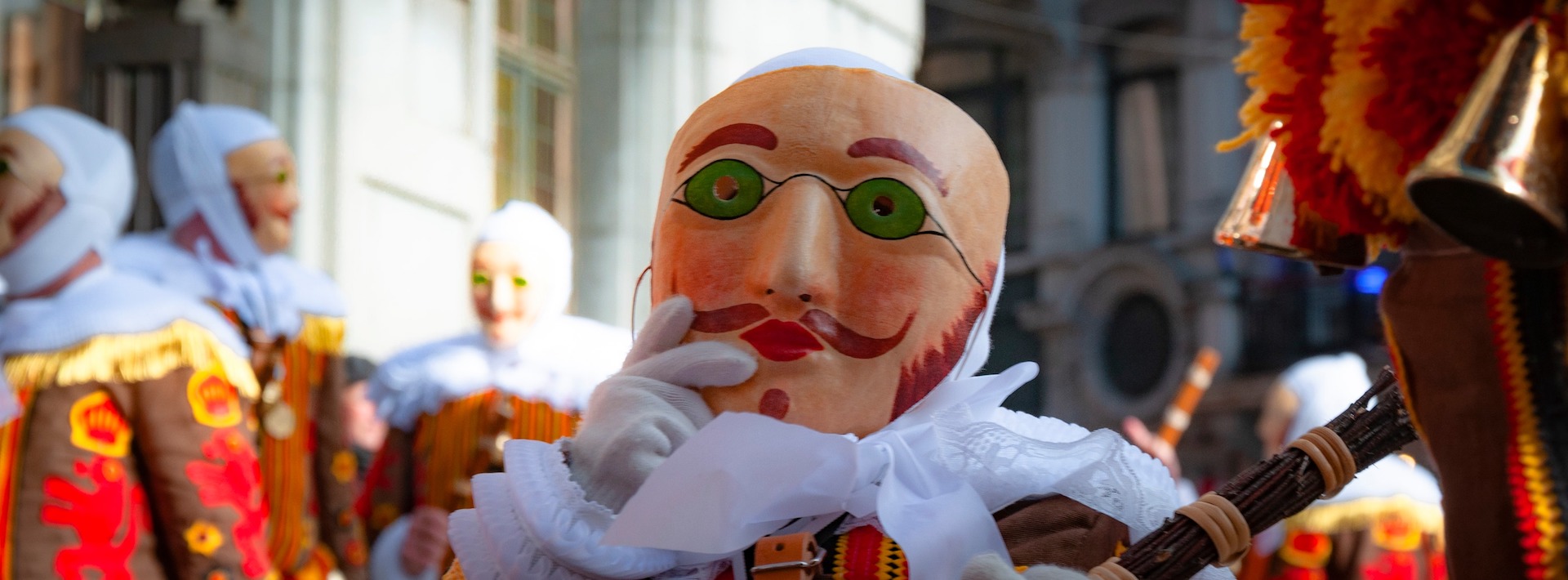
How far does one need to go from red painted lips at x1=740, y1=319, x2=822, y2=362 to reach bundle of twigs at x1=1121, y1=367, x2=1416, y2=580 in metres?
0.41

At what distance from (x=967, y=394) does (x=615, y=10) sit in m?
3.98

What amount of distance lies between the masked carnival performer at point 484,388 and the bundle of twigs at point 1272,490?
102 inches

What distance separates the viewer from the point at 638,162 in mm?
5246

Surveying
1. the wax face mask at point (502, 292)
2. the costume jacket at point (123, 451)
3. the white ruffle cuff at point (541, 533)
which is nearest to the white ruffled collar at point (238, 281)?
the wax face mask at point (502, 292)

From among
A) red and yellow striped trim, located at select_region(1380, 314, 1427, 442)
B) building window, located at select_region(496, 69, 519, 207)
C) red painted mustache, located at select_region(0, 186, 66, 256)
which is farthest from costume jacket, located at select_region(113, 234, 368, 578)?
red and yellow striped trim, located at select_region(1380, 314, 1427, 442)

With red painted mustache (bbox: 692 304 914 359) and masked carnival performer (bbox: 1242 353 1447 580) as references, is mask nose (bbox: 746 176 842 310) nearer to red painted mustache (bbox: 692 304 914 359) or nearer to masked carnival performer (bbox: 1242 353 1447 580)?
red painted mustache (bbox: 692 304 914 359)

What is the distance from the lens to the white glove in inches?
53.8

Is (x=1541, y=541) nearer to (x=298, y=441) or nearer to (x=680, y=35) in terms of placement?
(x=298, y=441)

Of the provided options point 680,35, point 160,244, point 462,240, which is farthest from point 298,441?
point 680,35

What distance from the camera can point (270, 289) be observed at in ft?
12.7

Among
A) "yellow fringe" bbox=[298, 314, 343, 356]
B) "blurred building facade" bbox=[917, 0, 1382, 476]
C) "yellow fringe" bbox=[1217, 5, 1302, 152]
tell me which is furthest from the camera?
"blurred building facade" bbox=[917, 0, 1382, 476]

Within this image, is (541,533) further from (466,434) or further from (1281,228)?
(466,434)

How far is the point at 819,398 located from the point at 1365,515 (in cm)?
357

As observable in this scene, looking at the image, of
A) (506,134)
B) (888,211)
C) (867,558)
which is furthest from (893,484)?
(506,134)
